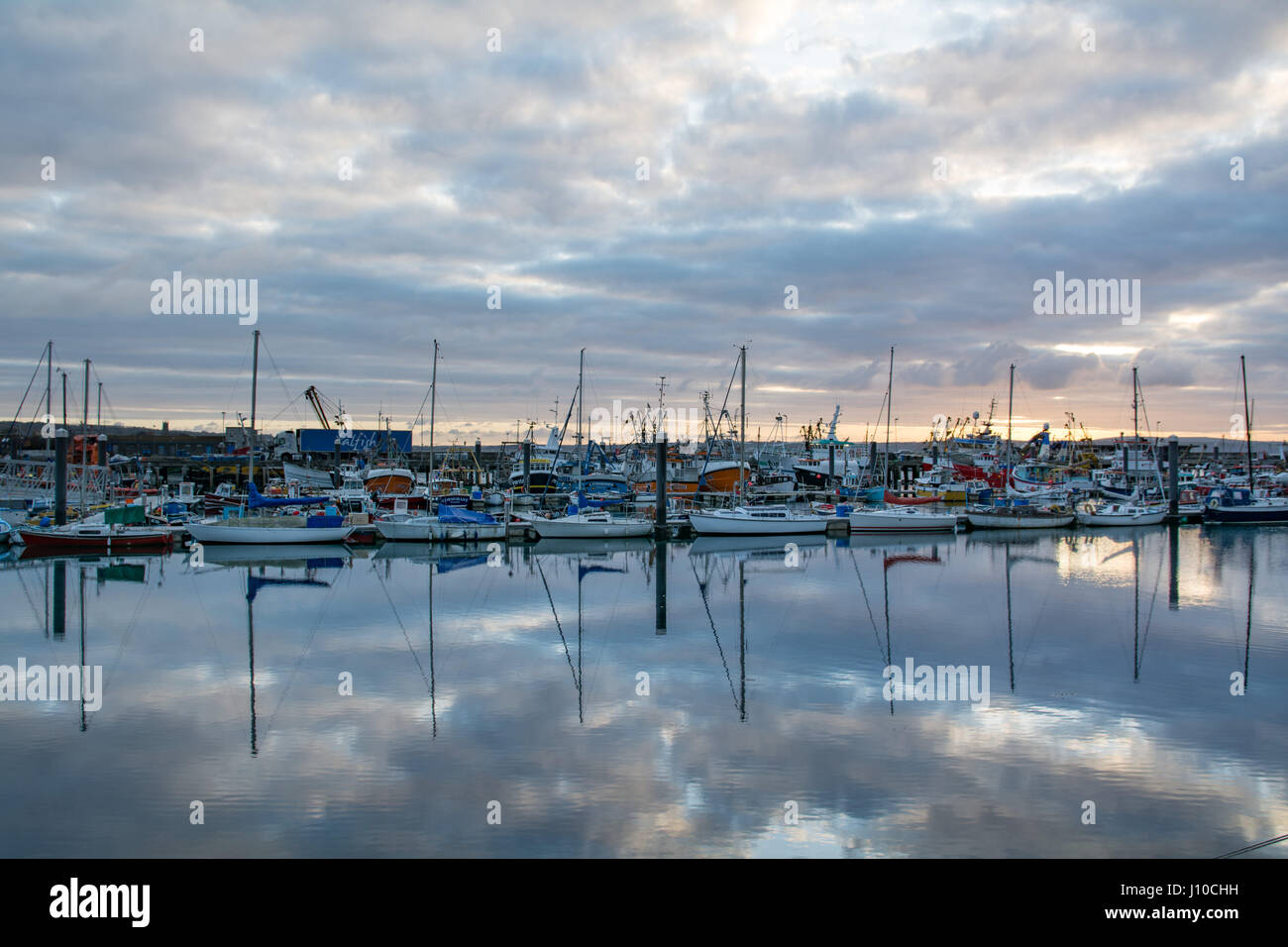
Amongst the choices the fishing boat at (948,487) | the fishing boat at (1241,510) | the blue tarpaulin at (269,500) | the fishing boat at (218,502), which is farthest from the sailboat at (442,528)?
the fishing boat at (1241,510)

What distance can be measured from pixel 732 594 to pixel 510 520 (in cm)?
2176

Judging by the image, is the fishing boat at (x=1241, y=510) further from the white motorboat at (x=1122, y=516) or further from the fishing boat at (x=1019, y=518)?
the fishing boat at (x=1019, y=518)

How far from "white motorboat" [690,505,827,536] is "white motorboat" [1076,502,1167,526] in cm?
1952

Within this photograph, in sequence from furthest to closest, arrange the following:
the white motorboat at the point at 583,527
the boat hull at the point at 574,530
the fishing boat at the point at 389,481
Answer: the fishing boat at the point at 389,481
the white motorboat at the point at 583,527
the boat hull at the point at 574,530

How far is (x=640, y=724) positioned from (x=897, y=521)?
42218 millimetres

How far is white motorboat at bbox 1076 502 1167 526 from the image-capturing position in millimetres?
57688

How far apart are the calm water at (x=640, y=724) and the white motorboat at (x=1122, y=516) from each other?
2775cm

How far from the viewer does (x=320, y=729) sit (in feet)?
48.0

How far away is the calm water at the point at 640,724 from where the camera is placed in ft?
34.8

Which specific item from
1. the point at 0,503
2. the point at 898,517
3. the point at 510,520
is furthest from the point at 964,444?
the point at 0,503

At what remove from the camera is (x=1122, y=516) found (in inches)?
2275

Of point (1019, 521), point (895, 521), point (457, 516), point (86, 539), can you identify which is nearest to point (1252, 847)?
point (457, 516)

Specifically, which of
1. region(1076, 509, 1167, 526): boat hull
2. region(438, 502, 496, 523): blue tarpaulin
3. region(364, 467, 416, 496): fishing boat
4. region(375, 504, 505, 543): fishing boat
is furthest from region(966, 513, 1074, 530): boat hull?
region(364, 467, 416, 496): fishing boat

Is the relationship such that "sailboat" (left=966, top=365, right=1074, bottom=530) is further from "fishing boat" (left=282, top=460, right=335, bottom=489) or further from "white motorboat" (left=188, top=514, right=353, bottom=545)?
"fishing boat" (left=282, top=460, right=335, bottom=489)
